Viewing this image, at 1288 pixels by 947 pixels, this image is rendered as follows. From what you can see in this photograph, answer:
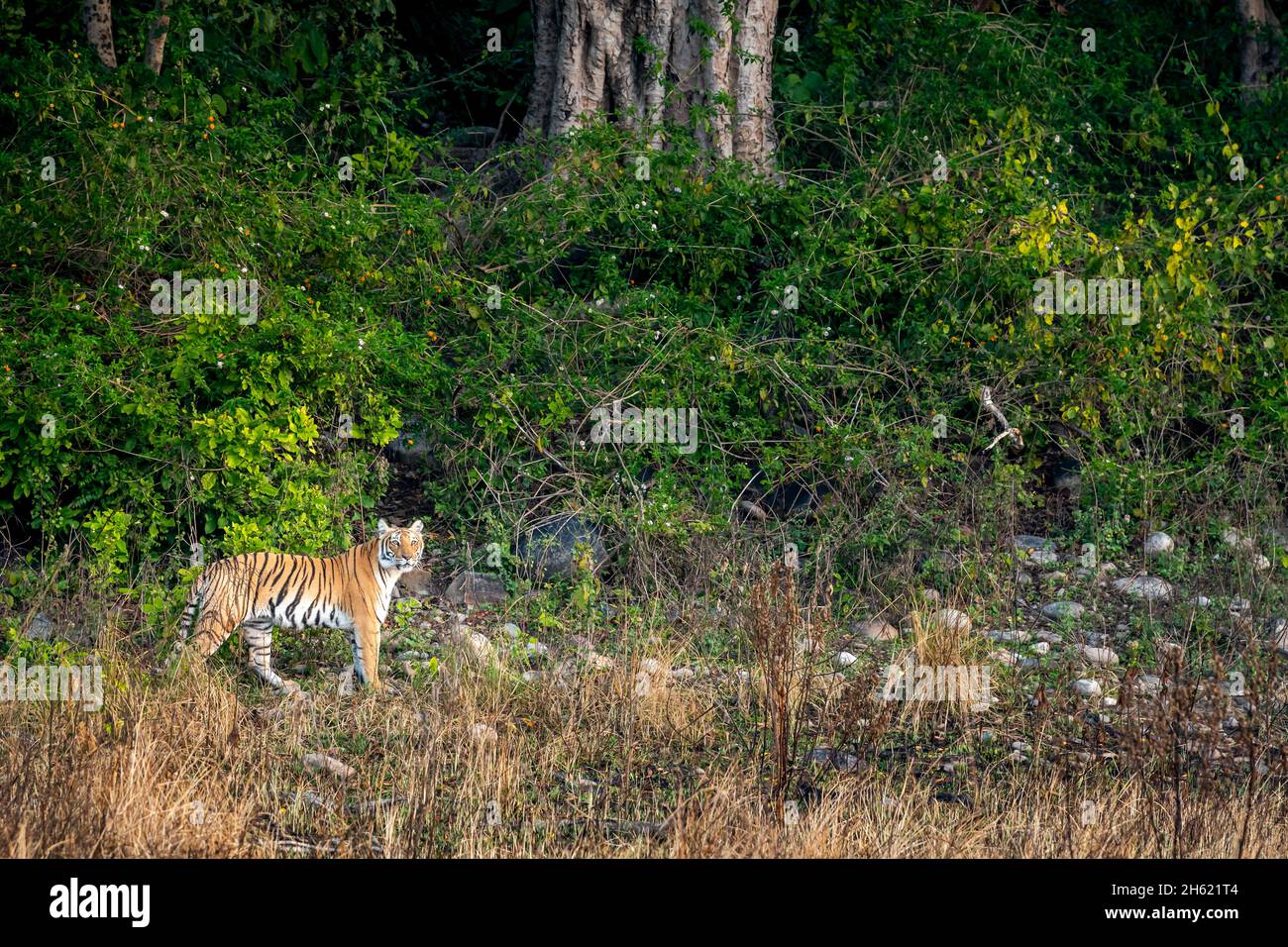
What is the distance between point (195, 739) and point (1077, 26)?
9699 millimetres

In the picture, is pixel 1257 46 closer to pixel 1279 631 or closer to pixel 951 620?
pixel 1279 631

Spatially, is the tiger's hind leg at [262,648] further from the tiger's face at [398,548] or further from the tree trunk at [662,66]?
the tree trunk at [662,66]

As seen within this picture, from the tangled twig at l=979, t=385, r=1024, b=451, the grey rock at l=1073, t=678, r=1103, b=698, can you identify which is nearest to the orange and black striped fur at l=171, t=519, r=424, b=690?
the grey rock at l=1073, t=678, r=1103, b=698

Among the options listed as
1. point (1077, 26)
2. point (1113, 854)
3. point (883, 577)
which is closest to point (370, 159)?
point (883, 577)

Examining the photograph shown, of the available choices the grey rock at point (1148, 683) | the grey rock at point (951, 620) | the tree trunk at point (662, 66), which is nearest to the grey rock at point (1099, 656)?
the grey rock at point (1148, 683)

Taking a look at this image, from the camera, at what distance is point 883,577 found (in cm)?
827

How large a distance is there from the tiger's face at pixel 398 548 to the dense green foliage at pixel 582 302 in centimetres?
82

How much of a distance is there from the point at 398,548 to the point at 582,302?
2756 millimetres

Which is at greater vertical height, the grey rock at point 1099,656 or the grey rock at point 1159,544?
the grey rock at point 1159,544

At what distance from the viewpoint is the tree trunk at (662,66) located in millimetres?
10703

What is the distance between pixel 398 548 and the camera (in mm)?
7004

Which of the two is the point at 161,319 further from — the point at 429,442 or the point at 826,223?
the point at 826,223

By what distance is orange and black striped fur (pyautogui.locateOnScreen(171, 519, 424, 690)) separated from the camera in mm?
6805

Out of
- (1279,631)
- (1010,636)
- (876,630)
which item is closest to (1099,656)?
(1010,636)
